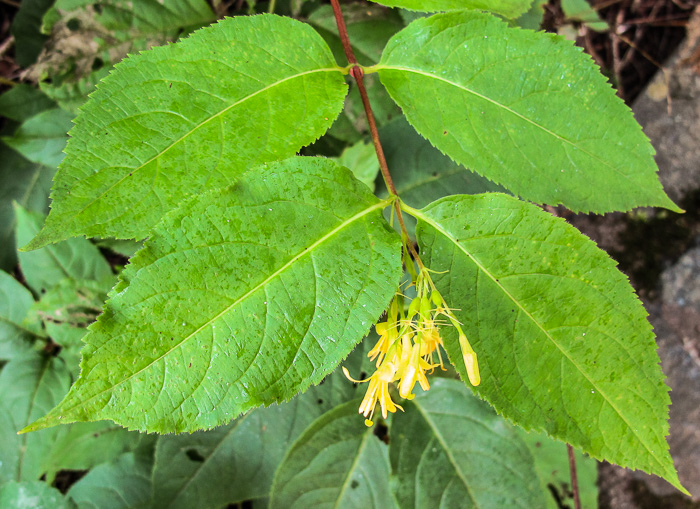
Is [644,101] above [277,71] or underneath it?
above

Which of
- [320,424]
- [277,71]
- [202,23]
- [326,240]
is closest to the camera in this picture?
[326,240]

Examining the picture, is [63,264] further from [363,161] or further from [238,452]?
[363,161]

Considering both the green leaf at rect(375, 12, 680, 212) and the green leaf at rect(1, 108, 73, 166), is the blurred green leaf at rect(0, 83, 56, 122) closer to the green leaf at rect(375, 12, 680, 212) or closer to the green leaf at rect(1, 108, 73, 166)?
the green leaf at rect(1, 108, 73, 166)

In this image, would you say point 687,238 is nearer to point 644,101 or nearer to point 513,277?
point 644,101

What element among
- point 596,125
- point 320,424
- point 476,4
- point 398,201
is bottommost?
point 320,424

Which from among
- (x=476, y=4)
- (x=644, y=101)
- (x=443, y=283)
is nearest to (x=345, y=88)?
(x=476, y=4)

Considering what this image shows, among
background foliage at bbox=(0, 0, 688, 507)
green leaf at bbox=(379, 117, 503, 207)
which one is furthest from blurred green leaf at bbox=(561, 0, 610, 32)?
green leaf at bbox=(379, 117, 503, 207)
